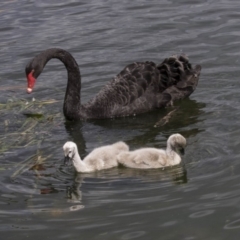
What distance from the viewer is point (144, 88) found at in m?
7.80

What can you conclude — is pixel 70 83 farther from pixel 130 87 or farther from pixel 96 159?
pixel 96 159

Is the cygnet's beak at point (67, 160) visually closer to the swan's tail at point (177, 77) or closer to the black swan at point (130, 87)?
the black swan at point (130, 87)

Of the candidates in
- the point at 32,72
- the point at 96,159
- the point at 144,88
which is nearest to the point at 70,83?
the point at 32,72

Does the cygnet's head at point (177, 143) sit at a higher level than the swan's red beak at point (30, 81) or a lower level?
lower

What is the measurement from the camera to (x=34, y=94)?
8086mm

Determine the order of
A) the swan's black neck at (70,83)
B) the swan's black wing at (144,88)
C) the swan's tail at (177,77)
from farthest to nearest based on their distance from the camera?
the swan's tail at (177,77) → the swan's black wing at (144,88) → the swan's black neck at (70,83)

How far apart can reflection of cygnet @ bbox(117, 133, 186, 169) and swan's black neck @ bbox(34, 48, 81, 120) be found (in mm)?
1679

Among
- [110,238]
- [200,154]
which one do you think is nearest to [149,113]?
[200,154]

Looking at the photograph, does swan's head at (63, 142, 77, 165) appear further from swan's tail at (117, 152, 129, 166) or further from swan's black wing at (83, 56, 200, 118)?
swan's black wing at (83, 56, 200, 118)

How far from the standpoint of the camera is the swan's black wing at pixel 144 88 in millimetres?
7617

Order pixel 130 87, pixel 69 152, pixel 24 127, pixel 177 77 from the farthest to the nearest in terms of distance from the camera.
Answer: pixel 177 77 < pixel 130 87 < pixel 24 127 < pixel 69 152

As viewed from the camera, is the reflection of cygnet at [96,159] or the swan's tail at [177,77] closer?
the reflection of cygnet at [96,159]

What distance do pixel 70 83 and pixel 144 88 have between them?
763 mm

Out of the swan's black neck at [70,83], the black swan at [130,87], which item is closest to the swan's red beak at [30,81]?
the black swan at [130,87]
